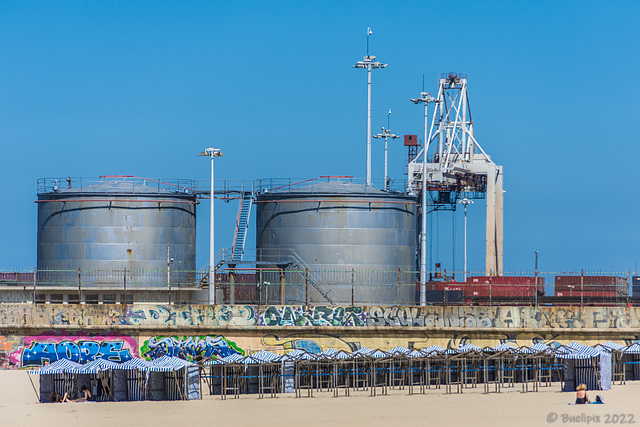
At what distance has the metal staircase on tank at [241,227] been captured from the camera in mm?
54906

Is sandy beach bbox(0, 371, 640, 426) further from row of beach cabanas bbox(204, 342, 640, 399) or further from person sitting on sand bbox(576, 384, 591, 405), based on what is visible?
row of beach cabanas bbox(204, 342, 640, 399)

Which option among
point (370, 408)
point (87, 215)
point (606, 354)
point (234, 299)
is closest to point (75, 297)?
point (87, 215)

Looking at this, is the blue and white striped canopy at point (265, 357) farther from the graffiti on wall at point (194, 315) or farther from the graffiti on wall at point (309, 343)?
the graffiti on wall at point (194, 315)

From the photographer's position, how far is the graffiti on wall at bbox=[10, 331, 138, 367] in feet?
156

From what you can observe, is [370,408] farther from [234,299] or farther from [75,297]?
[75,297]

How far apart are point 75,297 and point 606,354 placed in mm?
26315

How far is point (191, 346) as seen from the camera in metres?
47.9

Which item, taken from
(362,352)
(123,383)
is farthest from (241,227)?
(123,383)

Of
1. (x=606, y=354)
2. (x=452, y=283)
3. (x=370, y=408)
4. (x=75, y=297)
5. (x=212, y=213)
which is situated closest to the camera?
(x=370, y=408)

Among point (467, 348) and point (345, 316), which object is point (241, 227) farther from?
point (467, 348)

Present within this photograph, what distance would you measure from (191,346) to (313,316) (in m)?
Result: 5.51

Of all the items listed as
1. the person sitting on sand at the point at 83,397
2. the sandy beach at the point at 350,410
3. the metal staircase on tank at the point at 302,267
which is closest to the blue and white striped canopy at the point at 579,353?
the sandy beach at the point at 350,410

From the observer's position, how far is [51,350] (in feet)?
156

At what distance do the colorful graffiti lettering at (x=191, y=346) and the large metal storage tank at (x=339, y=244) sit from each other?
5282 mm
